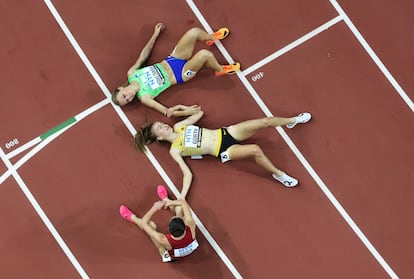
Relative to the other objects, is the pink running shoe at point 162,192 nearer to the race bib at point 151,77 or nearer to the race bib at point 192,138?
the race bib at point 192,138

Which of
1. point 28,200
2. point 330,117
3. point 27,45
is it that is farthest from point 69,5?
point 330,117

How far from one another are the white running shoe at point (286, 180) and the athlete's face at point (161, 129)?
146 centimetres

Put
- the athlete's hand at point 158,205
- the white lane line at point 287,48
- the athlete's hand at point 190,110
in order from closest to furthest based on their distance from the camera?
the athlete's hand at point 158,205
the athlete's hand at point 190,110
the white lane line at point 287,48

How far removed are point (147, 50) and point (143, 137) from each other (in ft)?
3.93

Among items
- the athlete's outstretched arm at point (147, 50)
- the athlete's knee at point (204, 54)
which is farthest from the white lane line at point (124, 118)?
the athlete's knee at point (204, 54)

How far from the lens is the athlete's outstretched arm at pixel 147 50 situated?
7.16 m

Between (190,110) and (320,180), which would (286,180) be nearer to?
(320,180)

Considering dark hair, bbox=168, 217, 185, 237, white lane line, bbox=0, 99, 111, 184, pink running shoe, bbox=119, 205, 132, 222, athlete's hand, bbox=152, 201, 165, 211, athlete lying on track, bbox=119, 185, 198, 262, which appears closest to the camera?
dark hair, bbox=168, 217, 185, 237

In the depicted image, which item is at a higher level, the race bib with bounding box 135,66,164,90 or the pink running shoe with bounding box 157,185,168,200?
the race bib with bounding box 135,66,164,90

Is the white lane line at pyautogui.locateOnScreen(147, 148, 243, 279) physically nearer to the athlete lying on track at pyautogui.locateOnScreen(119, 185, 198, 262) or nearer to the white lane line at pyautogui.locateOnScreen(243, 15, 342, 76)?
the athlete lying on track at pyautogui.locateOnScreen(119, 185, 198, 262)

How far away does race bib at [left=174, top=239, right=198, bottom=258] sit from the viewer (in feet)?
21.4

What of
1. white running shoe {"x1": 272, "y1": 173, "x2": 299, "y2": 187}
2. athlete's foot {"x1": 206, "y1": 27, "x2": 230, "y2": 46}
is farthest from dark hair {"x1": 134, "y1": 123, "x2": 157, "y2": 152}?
white running shoe {"x1": 272, "y1": 173, "x2": 299, "y2": 187}

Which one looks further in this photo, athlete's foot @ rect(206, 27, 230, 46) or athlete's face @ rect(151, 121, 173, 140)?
athlete's foot @ rect(206, 27, 230, 46)

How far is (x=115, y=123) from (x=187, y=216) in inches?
64.9
